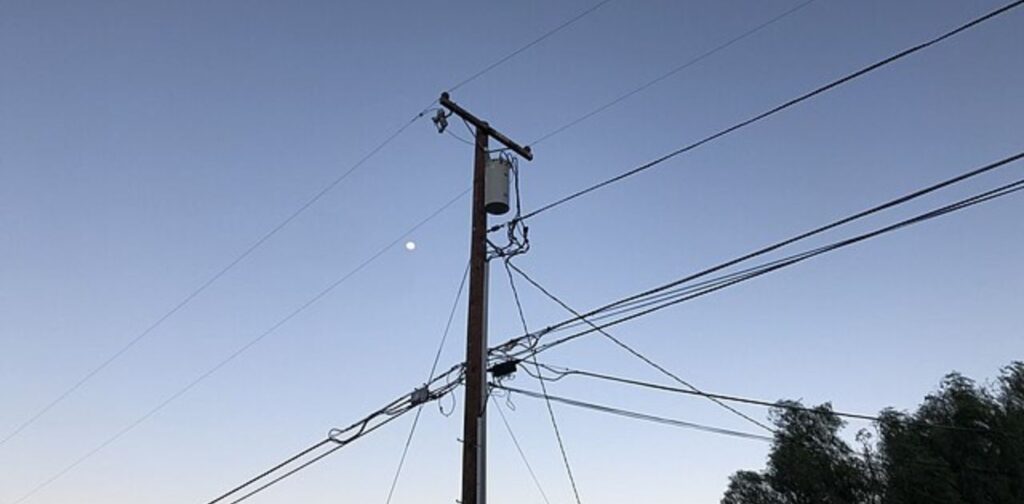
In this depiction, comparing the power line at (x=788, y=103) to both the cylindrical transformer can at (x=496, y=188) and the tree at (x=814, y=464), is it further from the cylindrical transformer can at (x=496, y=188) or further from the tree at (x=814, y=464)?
the tree at (x=814, y=464)

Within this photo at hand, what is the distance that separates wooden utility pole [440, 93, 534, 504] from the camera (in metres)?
8.12

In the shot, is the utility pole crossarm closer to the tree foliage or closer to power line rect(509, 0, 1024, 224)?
power line rect(509, 0, 1024, 224)

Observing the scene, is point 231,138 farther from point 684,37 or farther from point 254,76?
point 684,37

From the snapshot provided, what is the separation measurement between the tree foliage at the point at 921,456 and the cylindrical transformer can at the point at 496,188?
15.5 m

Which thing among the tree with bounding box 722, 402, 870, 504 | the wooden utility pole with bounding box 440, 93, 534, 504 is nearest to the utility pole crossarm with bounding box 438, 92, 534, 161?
the wooden utility pole with bounding box 440, 93, 534, 504

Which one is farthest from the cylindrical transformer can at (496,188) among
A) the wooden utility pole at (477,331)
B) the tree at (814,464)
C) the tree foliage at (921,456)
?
the tree at (814,464)

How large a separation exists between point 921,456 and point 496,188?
71.8 ft

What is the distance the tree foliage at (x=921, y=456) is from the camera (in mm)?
23578

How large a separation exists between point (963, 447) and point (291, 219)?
23124mm

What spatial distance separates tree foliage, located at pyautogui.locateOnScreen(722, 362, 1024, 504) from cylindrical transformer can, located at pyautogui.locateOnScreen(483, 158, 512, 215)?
50.7 feet

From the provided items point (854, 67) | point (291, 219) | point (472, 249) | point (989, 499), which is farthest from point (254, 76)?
point (989, 499)

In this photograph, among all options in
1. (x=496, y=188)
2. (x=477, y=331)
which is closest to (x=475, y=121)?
(x=496, y=188)

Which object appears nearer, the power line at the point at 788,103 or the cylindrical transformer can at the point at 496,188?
the power line at the point at 788,103

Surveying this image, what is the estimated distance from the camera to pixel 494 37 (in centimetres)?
1363
